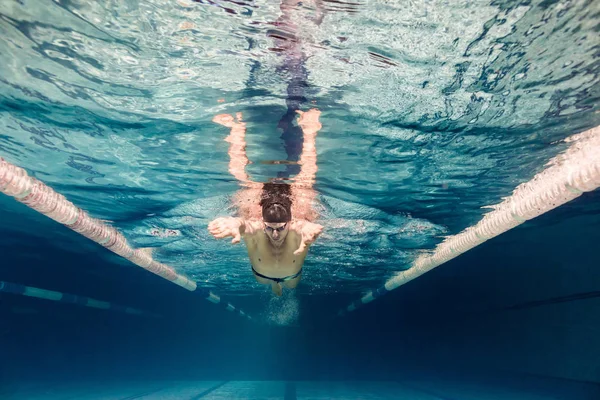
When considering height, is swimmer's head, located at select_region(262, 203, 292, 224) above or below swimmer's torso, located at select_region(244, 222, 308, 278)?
above

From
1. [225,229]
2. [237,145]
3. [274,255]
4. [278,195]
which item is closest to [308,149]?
[237,145]

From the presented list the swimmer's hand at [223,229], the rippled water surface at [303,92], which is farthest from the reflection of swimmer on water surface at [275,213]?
the rippled water surface at [303,92]

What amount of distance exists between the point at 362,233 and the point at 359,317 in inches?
1430

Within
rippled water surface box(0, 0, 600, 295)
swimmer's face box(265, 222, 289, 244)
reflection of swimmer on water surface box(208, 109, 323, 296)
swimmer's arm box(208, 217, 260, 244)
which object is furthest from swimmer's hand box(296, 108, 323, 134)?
swimmer's arm box(208, 217, 260, 244)

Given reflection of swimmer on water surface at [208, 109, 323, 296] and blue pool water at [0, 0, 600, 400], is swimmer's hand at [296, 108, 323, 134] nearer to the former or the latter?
reflection of swimmer on water surface at [208, 109, 323, 296]

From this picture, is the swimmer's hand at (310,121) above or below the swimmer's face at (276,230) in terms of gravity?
above

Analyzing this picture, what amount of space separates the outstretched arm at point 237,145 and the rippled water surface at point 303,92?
0.18 meters

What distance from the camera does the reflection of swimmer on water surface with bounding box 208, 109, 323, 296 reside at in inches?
265

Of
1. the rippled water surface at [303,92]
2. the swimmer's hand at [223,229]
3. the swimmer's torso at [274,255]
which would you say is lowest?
the swimmer's hand at [223,229]

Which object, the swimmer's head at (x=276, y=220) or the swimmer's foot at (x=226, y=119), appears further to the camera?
the swimmer's head at (x=276, y=220)

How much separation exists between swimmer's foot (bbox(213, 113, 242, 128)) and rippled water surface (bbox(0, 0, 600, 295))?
17cm

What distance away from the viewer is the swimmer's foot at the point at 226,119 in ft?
22.5

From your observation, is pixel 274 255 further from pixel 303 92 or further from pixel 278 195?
pixel 303 92

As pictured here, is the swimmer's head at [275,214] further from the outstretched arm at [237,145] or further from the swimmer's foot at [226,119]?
the swimmer's foot at [226,119]
